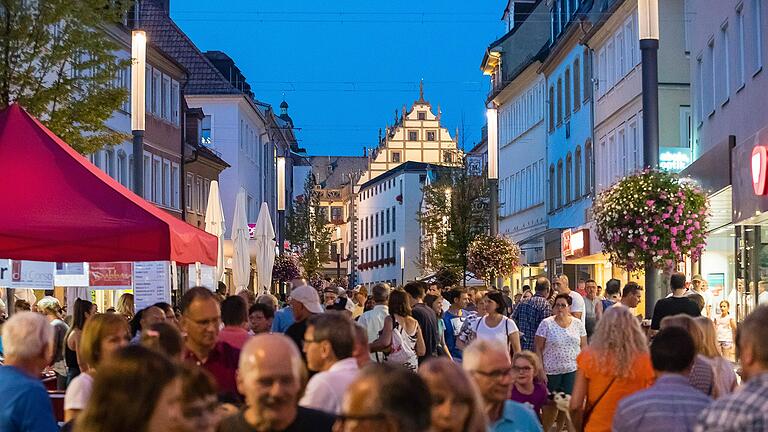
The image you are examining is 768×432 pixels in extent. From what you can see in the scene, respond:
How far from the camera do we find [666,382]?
7.65 m

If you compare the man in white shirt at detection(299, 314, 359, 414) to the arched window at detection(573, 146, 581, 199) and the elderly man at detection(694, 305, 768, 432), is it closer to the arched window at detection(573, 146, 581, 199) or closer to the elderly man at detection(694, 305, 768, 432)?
the elderly man at detection(694, 305, 768, 432)

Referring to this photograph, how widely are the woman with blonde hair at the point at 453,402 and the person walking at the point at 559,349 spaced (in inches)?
397

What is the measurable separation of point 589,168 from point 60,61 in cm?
2982

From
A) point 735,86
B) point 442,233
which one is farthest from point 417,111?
point 735,86

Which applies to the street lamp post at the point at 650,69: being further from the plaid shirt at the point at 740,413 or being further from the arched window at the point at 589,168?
the arched window at the point at 589,168

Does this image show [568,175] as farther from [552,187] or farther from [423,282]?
[423,282]

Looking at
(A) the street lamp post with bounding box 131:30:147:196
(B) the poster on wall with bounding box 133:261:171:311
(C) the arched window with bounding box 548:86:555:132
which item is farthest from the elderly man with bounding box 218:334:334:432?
(C) the arched window with bounding box 548:86:555:132

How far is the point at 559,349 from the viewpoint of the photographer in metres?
15.8

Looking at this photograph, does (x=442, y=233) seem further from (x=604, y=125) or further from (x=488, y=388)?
(x=488, y=388)

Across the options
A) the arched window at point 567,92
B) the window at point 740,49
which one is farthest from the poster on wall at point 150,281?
the arched window at point 567,92

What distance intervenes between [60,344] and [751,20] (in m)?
11.8

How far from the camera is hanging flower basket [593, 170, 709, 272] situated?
66.3 ft

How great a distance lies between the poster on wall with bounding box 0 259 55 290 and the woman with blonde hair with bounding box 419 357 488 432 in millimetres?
11071

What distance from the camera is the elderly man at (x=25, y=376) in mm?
7055
